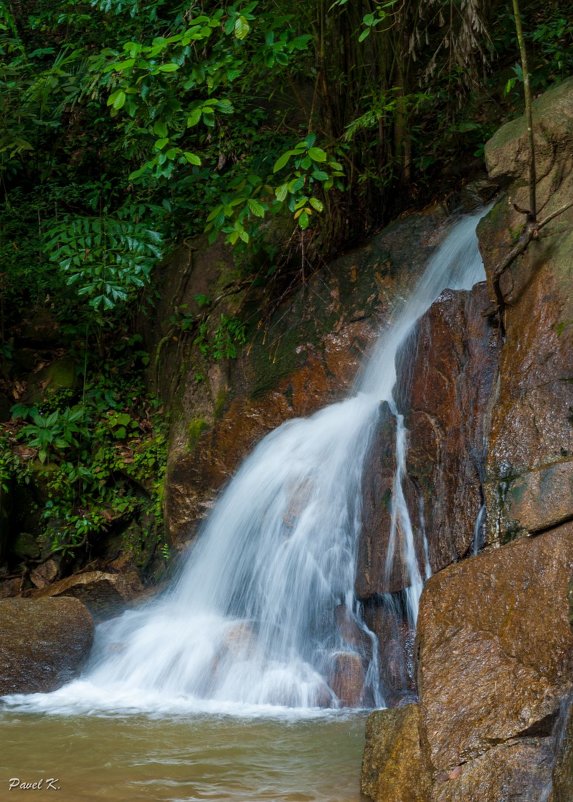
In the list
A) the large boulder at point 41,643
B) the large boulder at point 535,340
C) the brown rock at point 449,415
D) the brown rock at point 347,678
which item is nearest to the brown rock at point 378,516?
the brown rock at point 449,415

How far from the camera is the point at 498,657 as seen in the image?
9.93ft

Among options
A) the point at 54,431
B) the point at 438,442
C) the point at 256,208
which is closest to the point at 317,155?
the point at 256,208

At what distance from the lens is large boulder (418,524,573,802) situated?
8.99 feet

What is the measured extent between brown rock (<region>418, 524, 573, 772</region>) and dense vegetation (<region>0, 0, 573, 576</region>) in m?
3.19

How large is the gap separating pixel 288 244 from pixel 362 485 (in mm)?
2704

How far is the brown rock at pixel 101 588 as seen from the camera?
6.60 m

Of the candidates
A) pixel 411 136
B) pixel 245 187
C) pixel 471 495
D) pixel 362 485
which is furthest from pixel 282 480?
pixel 411 136

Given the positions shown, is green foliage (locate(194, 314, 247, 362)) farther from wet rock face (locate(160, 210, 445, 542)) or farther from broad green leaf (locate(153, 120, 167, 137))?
broad green leaf (locate(153, 120, 167, 137))

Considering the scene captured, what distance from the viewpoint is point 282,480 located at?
19.0 feet

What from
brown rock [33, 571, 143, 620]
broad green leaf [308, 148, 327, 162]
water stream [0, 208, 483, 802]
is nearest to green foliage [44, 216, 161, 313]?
water stream [0, 208, 483, 802]

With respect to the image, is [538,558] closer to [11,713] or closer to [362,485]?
[362,485]

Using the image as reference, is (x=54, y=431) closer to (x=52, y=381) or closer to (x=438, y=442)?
(x=52, y=381)

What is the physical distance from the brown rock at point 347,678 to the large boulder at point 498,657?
1.41 m

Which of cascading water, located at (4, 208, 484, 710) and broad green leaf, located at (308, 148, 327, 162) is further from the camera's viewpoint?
broad green leaf, located at (308, 148, 327, 162)
